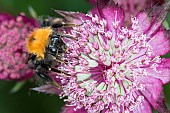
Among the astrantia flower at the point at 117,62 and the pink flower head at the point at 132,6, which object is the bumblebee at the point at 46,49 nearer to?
the astrantia flower at the point at 117,62

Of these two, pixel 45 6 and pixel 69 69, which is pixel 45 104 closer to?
pixel 45 6

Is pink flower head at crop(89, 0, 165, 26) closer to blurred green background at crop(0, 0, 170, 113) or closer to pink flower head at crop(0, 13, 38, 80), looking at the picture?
pink flower head at crop(0, 13, 38, 80)

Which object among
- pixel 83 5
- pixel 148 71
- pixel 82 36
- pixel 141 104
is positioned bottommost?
pixel 141 104

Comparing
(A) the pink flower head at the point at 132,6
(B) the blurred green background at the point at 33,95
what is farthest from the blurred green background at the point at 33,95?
(A) the pink flower head at the point at 132,6

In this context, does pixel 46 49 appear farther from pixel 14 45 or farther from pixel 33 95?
pixel 33 95

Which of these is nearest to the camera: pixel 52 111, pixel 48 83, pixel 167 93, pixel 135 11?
pixel 48 83

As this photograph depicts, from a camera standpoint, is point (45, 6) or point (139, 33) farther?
point (45, 6)

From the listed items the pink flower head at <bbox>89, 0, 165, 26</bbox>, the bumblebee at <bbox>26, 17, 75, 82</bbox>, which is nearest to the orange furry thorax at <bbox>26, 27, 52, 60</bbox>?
the bumblebee at <bbox>26, 17, 75, 82</bbox>

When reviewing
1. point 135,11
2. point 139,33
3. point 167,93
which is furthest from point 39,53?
point 167,93
